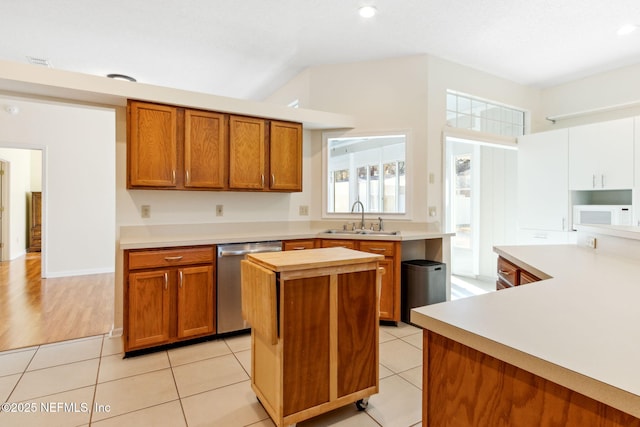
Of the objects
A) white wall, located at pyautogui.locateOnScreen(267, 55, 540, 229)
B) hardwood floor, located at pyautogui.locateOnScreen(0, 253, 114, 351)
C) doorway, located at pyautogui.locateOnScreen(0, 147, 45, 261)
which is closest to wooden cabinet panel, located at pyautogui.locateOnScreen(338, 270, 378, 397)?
white wall, located at pyautogui.locateOnScreen(267, 55, 540, 229)

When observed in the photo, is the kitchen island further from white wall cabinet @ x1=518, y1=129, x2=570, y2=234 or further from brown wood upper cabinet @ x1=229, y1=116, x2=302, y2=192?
white wall cabinet @ x1=518, y1=129, x2=570, y2=234

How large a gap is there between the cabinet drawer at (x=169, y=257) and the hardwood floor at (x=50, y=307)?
1078 millimetres

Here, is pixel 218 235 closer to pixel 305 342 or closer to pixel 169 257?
pixel 169 257

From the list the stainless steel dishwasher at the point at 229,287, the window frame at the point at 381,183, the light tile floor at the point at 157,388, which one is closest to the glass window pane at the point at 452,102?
the window frame at the point at 381,183

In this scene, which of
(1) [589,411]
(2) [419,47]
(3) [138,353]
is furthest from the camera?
(2) [419,47]

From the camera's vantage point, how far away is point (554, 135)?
4172mm

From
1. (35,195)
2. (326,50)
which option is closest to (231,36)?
(326,50)

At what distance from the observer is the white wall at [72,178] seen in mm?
5195

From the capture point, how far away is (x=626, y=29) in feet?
10.3

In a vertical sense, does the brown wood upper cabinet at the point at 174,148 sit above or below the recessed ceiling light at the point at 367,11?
below

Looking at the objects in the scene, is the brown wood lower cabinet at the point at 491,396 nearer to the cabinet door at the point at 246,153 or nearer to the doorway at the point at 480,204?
the cabinet door at the point at 246,153

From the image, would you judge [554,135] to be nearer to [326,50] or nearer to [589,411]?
[326,50]

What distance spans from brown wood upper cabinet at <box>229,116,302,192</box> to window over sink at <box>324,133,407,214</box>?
19.8 inches

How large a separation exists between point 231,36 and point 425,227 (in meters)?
2.90
